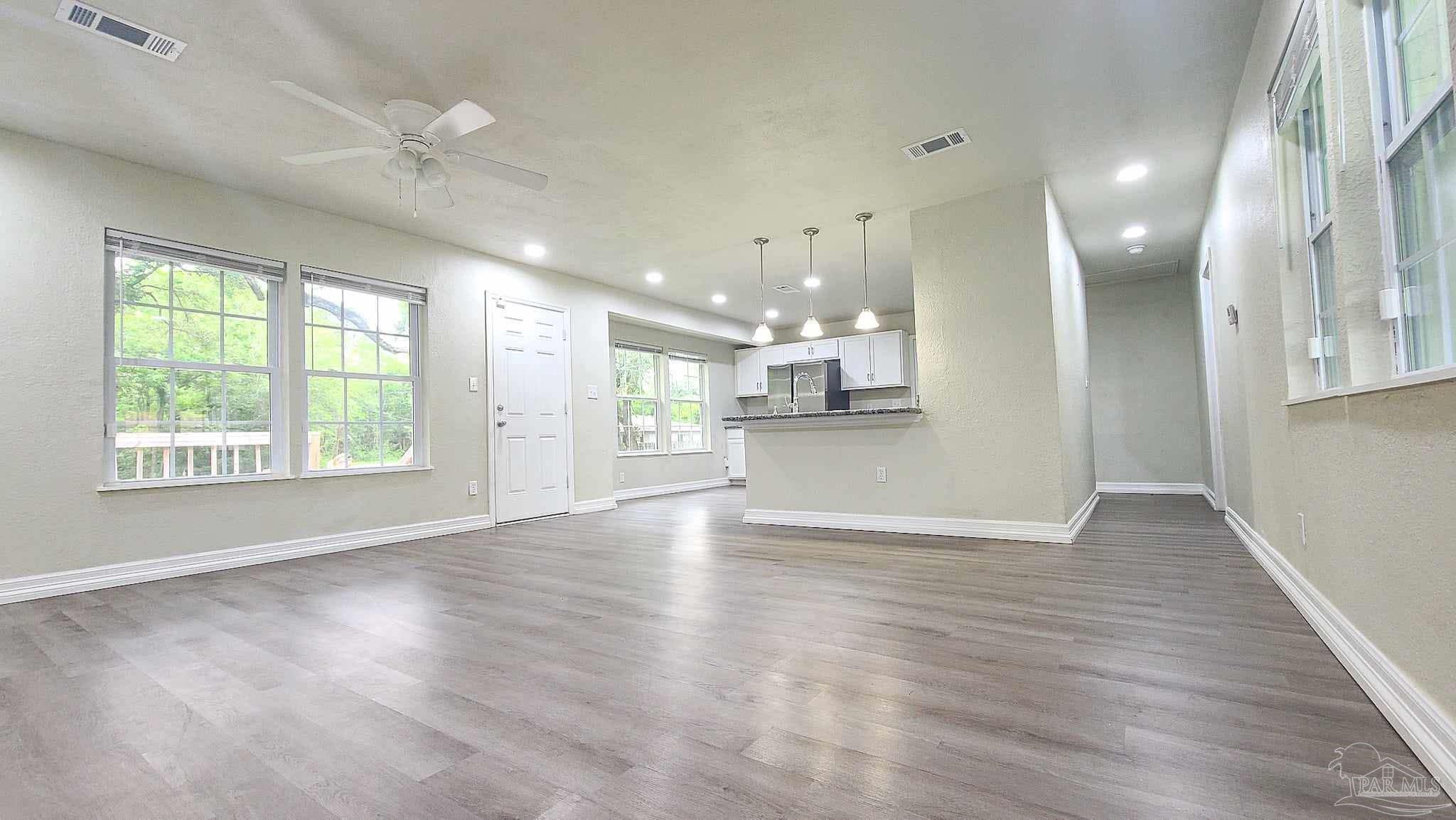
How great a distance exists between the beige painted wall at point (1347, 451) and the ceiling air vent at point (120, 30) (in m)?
4.15

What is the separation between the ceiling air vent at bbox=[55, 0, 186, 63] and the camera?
7.89ft

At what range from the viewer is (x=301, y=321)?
442 centimetres

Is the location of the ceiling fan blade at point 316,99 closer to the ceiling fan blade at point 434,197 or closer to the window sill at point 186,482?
the ceiling fan blade at point 434,197

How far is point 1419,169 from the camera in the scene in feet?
4.71

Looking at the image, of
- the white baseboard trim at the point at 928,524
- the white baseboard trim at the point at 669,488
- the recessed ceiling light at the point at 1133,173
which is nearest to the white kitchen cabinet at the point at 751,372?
the white baseboard trim at the point at 669,488

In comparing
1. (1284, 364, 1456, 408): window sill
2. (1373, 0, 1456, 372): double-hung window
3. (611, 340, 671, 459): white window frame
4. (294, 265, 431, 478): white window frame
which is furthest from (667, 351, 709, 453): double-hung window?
(1373, 0, 1456, 372): double-hung window

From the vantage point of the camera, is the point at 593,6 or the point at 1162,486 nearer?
the point at 593,6

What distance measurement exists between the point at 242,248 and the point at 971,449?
5155mm

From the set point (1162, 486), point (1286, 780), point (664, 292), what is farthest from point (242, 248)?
point (1162, 486)

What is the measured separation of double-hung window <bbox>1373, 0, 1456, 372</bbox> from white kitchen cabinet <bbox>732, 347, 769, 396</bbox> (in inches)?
316

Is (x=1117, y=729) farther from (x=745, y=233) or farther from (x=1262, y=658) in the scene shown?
(x=745, y=233)

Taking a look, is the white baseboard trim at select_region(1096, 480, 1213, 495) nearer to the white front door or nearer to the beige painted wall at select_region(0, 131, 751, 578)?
the white front door

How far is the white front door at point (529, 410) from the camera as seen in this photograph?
223 inches

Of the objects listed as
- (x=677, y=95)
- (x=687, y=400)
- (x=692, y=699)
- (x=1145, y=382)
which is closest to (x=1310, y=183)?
(x=677, y=95)
